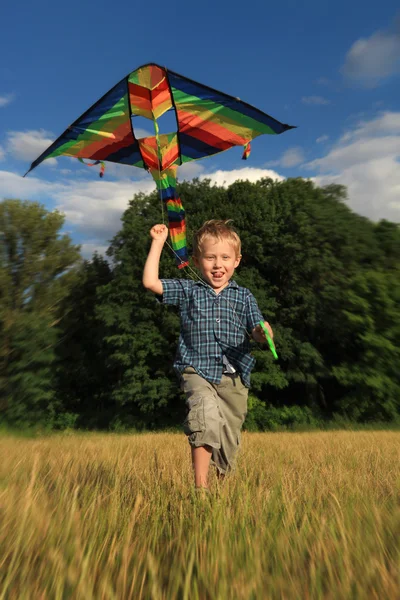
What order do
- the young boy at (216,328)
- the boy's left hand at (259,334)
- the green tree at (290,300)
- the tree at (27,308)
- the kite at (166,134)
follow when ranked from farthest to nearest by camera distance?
the tree at (27,308) → the green tree at (290,300) → the kite at (166,134) → the young boy at (216,328) → the boy's left hand at (259,334)

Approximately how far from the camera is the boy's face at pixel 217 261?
140 inches

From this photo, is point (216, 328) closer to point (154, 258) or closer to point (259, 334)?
point (259, 334)

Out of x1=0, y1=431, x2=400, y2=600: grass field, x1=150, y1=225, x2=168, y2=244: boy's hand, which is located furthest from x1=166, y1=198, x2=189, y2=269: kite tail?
x1=0, y1=431, x2=400, y2=600: grass field

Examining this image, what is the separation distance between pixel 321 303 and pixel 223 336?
871 inches

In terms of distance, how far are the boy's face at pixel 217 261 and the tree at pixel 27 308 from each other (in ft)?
74.1

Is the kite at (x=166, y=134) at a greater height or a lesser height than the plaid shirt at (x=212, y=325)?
greater

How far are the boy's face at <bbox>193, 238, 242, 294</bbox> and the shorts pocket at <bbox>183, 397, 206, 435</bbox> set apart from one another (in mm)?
902

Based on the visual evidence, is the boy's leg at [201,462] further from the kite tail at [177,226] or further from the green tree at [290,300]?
the green tree at [290,300]

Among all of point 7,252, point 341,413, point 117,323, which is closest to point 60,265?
point 7,252

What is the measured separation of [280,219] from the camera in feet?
84.7

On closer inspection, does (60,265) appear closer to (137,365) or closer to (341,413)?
(137,365)

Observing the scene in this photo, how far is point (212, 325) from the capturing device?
3479mm

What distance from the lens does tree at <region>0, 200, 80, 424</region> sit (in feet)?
80.7

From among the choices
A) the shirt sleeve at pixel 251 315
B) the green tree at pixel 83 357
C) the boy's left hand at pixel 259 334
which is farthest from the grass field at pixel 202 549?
the green tree at pixel 83 357
